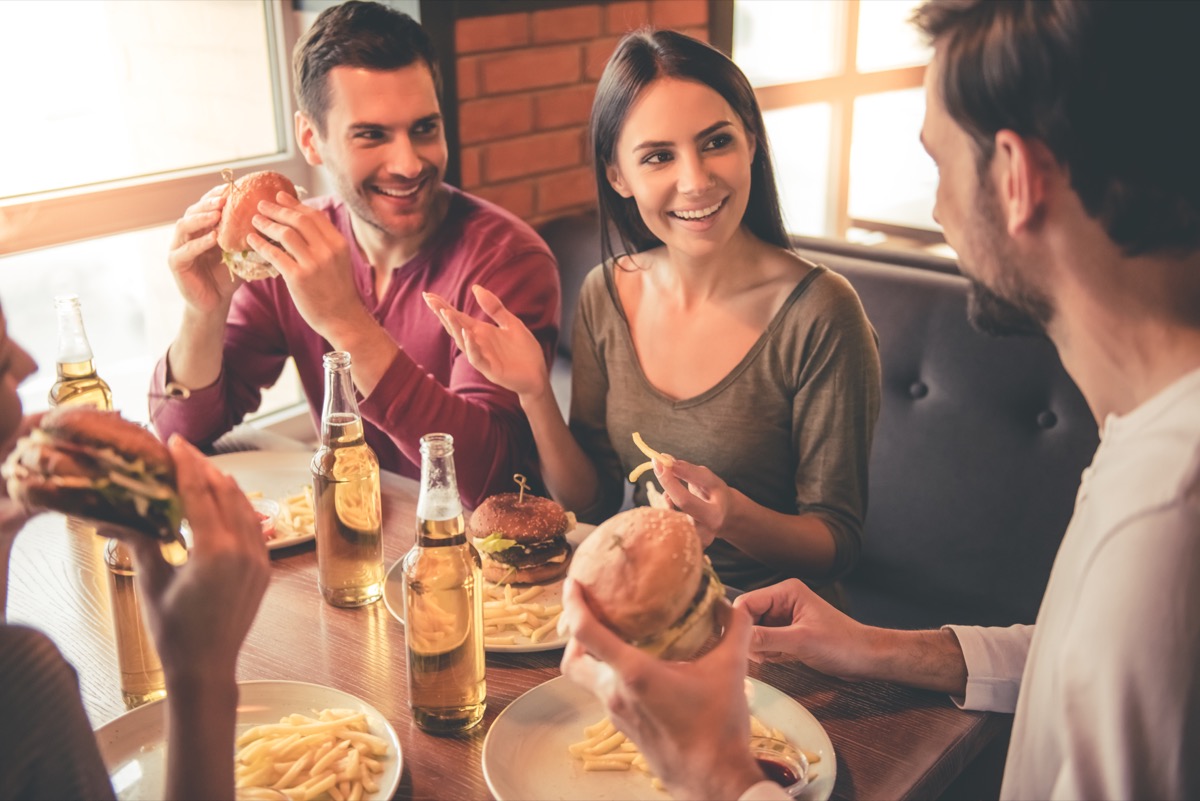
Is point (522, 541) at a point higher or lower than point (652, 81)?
lower

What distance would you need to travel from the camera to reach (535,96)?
3.03 m

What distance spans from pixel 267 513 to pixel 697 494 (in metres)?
0.65

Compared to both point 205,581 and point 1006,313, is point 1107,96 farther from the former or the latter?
point 205,581

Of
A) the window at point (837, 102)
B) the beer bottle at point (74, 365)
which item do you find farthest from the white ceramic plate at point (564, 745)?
the window at point (837, 102)

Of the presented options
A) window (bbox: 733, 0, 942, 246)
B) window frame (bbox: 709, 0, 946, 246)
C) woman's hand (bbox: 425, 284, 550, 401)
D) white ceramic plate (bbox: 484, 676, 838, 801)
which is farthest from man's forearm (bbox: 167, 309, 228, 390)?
window (bbox: 733, 0, 942, 246)

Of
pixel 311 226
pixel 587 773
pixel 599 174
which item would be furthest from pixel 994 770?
pixel 311 226

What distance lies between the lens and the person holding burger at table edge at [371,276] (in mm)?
1822

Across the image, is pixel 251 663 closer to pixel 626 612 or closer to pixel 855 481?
pixel 626 612

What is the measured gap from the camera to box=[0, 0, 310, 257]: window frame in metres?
2.43

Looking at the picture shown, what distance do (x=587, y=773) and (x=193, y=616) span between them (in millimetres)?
450

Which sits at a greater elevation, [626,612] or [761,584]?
[626,612]

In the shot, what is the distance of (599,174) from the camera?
197 centimetres

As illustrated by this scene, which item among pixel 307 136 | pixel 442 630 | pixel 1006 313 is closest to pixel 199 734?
pixel 442 630

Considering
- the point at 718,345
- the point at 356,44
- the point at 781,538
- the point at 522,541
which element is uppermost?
the point at 356,44
